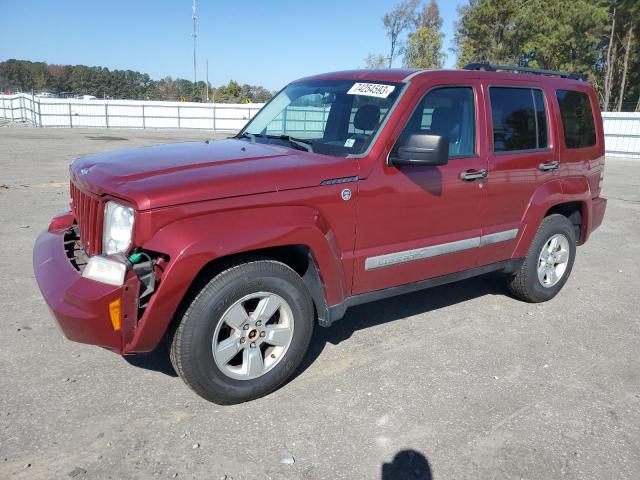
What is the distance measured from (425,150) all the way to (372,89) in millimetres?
788

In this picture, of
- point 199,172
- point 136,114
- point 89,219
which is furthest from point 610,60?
point 89,219

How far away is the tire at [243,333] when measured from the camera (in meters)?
2.85

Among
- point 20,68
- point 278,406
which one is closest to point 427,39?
point 278,406

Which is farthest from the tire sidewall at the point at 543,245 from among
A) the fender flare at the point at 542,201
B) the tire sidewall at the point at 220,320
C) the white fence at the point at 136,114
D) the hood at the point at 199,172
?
the white fence at the point at 136,114

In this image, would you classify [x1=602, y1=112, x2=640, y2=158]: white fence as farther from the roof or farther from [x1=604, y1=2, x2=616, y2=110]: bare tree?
the roof

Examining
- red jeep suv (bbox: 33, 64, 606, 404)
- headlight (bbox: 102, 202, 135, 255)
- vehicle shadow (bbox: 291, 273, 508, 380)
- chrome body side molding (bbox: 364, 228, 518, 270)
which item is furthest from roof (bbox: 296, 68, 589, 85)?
headlight (bbox: 102, 202, 135, 255)

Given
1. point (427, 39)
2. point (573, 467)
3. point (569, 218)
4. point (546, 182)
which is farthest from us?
point (427, 39)

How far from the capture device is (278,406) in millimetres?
3143

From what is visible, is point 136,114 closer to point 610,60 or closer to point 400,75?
point 400,75

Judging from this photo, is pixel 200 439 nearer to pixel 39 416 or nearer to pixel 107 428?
pixel 107 428

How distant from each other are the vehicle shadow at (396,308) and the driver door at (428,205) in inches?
25.6

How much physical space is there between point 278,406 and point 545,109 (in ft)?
11.0

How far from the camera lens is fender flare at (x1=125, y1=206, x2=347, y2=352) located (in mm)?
2672

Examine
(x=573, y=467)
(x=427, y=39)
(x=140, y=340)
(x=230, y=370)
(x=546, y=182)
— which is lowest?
(x=573, y=467)
